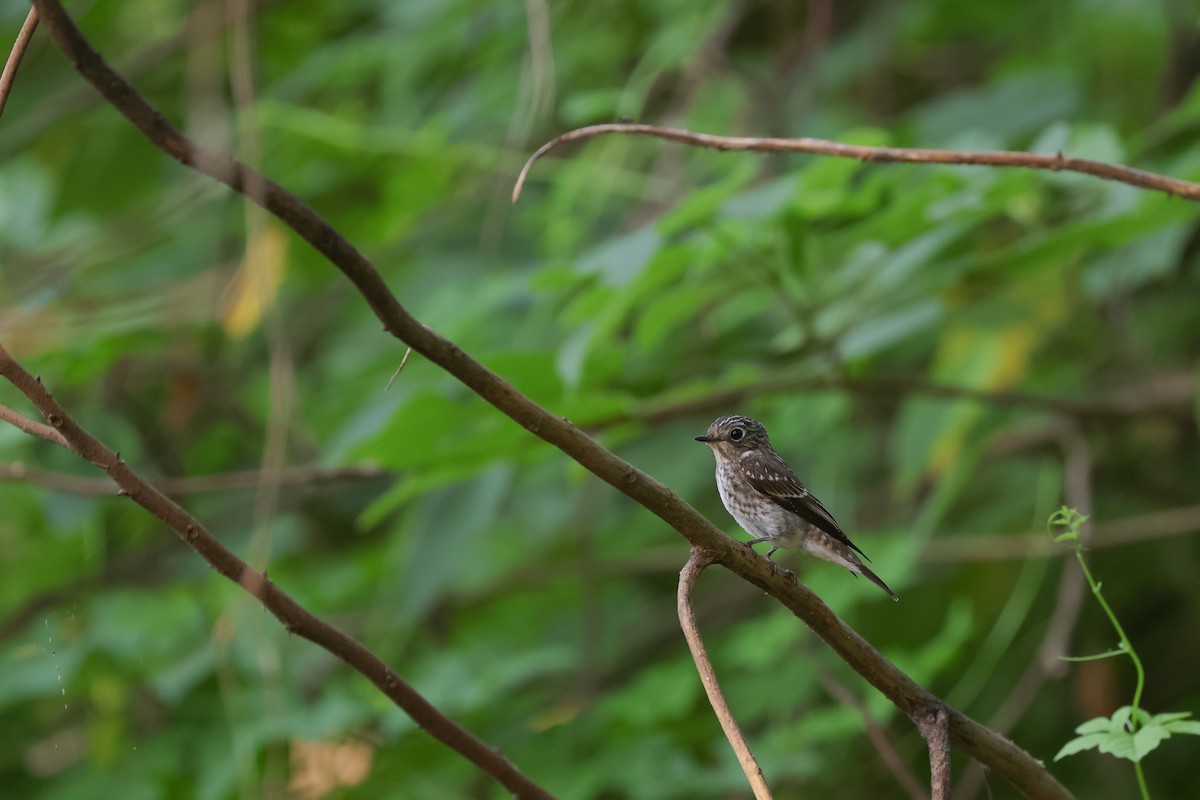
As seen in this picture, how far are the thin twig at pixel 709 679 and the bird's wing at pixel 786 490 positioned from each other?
1774 millimetres

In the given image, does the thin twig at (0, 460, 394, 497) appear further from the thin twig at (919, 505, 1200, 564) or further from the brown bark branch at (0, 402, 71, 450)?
the thin twig at (919, 505, 1200, 564)

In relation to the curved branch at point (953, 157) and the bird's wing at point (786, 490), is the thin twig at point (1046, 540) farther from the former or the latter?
the curved branch at point (953, 157)

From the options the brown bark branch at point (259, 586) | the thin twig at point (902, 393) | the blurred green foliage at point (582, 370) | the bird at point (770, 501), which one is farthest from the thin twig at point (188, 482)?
the bird at point (770, 501)

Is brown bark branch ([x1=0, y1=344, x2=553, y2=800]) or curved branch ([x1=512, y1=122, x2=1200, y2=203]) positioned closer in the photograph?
brown bark branch ([x1=0, y1=344, x2=553, y2=800])

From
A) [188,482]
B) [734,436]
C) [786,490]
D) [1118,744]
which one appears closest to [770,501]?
[786,490]

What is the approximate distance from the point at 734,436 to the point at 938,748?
6.58ft

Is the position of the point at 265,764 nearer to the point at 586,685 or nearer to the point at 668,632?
the point at 586,685

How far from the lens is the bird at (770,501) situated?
329 cm

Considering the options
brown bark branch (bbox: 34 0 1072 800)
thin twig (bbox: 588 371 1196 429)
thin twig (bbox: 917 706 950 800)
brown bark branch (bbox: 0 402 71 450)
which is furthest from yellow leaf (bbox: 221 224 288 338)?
thin twig (bbox: 917 706 950 800)

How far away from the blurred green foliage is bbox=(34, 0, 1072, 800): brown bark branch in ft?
4.05

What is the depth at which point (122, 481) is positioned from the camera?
1466 millimetres

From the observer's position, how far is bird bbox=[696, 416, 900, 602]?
10.8 ft

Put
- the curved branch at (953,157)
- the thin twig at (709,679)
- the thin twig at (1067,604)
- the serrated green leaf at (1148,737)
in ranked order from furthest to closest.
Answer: the thin twig at (1067,604)
the curved branch at (953,157)
the serrated green leaf at (1148,737)
the thin twig at (709,679)

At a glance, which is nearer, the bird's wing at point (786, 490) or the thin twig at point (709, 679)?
the thin twig at point (709, 679)
